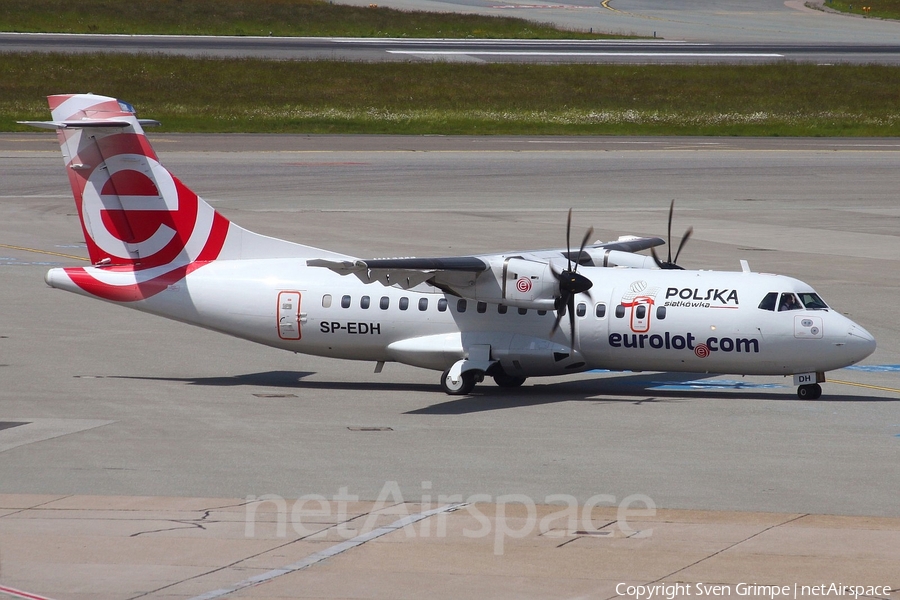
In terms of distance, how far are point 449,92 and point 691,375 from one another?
60811mm

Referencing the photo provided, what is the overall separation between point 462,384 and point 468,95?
62789 millimetres

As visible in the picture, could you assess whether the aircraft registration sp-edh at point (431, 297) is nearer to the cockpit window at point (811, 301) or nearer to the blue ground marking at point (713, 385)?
the cockpit window at point (811, 301)

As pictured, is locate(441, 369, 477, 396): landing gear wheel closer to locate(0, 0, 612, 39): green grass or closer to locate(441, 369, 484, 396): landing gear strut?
locate(441, 369, 484, 396): landing gear strut

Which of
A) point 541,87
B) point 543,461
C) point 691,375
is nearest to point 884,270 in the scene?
point 691,375

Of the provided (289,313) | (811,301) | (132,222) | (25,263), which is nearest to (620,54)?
(25,263)

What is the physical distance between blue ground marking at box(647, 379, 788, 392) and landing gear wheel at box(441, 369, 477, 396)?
13.4 ft

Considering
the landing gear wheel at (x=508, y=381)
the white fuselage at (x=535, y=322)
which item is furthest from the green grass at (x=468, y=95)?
the landing gear wheel at (x=508, y=381)

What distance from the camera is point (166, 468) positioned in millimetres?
18984

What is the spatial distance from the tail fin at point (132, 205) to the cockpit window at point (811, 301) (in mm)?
12920

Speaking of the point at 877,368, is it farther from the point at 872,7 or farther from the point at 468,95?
the point at 872,7

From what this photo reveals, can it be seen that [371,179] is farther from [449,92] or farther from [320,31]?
A: [320,31]

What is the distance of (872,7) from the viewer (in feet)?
439

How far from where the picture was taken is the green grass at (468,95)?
79688 millimetres

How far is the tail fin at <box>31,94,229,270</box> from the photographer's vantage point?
27.4 metres
